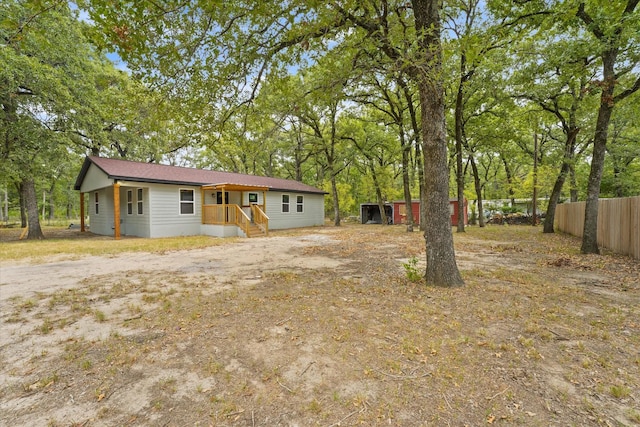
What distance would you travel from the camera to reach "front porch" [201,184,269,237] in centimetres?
1285

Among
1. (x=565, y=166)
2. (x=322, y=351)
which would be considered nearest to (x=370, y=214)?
(x=565, y=166)

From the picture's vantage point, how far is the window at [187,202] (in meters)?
13.7

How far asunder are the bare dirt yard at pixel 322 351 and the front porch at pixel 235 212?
7.79m

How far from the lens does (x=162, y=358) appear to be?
253cm

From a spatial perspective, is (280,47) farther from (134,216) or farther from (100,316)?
(134,216)

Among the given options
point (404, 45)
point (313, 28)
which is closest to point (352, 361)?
point (404, 45)

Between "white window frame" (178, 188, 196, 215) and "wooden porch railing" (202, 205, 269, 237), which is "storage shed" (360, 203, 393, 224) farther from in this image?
"white window frame" (178, 188, 196, 215)

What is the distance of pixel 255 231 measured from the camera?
13328 mm

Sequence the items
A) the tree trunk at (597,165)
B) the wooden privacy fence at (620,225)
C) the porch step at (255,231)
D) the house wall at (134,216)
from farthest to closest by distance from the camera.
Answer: the porch step at (255,231) → the house wall at (134,216) → the tree trunk at (597,165) → the wooden privacy fence at (620,225)

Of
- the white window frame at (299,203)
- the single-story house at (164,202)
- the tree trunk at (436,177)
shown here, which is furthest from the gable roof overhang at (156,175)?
the tree trunk at (436,177)

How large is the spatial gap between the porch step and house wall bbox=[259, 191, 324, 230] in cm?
314

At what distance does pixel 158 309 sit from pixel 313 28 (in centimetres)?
459

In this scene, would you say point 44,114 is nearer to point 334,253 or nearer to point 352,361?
point 334,253

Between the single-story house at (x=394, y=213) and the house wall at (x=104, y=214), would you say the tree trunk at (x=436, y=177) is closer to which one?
the house wall at (x=104, y=214)
